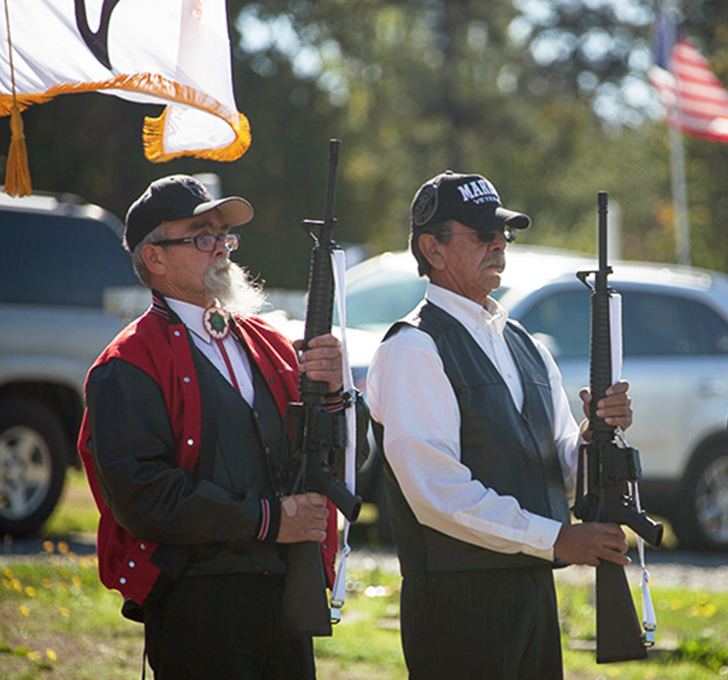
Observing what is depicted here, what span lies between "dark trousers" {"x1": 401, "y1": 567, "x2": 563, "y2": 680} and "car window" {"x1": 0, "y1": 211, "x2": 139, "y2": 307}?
18.7ft

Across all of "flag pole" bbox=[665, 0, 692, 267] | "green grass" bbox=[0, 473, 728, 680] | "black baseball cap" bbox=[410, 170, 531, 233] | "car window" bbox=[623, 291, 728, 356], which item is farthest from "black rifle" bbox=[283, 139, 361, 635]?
"flag pole" bbox=[665, 0, 692, 267]

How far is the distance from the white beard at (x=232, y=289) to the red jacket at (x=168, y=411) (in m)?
0.17

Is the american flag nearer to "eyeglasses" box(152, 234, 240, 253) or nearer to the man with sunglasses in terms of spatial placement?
the man with sunglasses

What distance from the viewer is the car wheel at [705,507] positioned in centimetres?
948

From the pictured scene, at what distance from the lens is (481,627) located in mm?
3598

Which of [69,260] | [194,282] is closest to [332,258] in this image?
[194,282]

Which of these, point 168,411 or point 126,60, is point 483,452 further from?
point 126,60

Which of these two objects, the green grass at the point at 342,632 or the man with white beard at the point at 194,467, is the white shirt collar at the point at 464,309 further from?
the green grass at the point at 342,632

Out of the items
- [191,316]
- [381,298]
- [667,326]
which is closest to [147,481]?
[191,316]

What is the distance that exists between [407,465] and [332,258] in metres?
0.65

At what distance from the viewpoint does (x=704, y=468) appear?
31.3ft

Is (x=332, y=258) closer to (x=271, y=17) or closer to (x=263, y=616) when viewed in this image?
(x=263, y=616)

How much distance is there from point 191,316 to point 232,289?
0.51 feet

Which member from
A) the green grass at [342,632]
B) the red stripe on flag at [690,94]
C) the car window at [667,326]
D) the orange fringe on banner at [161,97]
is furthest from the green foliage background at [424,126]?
the orange fringe on banner at [161,97]
